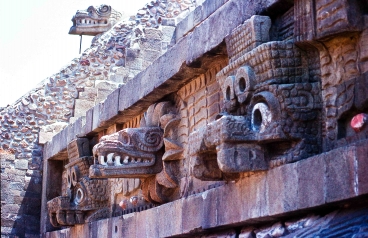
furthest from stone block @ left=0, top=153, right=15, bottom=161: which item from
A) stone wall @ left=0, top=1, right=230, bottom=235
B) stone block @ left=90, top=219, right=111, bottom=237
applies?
stone block @ left=90, top=219, right=111, bottom=237

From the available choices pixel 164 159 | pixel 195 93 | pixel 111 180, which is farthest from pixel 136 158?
pixel 111 180

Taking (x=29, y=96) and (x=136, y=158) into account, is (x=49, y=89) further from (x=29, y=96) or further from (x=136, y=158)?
(x=136, y=158)

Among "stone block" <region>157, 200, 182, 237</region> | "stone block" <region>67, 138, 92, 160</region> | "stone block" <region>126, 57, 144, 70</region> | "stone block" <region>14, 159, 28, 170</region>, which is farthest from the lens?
"stone block" <region>14, 159, 28, 170</region>

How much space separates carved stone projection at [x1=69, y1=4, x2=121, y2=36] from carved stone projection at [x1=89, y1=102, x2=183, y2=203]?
10.8 meters

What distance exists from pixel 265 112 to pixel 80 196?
4.50m

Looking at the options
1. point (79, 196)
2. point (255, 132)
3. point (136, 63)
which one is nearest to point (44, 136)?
point (136, 63)

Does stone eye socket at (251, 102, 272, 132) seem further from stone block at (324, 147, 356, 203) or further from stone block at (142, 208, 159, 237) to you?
stone block at (142, 208, 159, 237)

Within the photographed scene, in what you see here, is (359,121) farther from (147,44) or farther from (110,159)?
(147,44)

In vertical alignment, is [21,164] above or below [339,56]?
above

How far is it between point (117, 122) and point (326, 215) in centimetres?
424

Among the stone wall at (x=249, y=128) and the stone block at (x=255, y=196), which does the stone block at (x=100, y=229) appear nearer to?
the stone wall at (x=249, y=128)

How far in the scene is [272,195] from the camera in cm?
479

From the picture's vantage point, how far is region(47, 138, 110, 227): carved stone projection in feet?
28.1

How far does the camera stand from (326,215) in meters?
4.39
